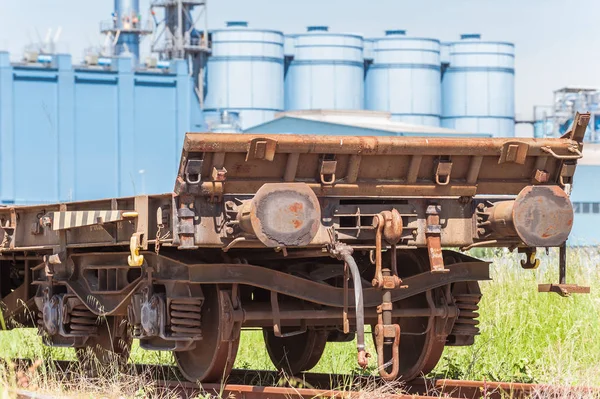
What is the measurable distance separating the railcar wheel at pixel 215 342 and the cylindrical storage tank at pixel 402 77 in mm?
58973

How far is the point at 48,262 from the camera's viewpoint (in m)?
8.97

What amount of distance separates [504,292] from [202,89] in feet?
172

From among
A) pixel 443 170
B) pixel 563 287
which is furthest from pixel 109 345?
pixel 563 287

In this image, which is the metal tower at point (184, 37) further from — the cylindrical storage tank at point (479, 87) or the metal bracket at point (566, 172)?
the metal bracket at point (566, 172)

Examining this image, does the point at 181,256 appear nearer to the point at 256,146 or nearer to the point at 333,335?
the point at 256,146

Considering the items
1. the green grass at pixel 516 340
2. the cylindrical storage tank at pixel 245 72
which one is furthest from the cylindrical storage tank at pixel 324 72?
the green grass at pixel 516 340

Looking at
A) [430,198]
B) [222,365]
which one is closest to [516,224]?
[430,198]

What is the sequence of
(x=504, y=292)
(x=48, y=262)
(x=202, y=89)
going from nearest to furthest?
(x=48, y=262) < (x=504, y=292) < (x=202, y=89)

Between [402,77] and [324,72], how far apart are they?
207 inches

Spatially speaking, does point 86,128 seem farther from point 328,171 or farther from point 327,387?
point 328,171

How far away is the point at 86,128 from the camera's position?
52.2m

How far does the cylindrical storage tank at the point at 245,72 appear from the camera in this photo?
6269cm

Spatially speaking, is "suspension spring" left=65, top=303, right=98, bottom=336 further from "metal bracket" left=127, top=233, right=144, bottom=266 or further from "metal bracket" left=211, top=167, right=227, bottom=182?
"metal bracket" left=211, top=167, right=227, bottom=182

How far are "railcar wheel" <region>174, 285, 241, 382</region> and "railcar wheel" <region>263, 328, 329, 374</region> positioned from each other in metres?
1.10
